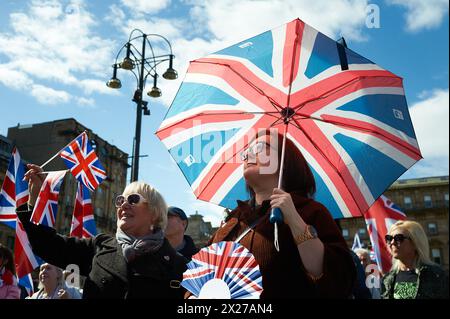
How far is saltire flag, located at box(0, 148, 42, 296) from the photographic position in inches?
234

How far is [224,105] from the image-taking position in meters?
3.50

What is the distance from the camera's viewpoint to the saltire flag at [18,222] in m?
5.93

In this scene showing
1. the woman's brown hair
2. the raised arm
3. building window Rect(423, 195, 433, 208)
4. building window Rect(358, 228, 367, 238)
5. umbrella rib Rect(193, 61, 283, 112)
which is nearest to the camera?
the woman's brown hair

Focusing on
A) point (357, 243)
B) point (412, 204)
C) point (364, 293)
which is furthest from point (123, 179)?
point (364, 293)

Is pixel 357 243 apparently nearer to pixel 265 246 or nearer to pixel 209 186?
pixel 209 186

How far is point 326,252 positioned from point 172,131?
73.7 inches

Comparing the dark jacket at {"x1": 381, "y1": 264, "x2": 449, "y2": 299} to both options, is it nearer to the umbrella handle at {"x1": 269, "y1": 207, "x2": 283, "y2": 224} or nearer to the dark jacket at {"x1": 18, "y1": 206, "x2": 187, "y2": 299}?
the dark jacket at {"x1": 18, "y1": 206, "x2": 187, "y2": 299}

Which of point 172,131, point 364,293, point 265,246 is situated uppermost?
point 172,131

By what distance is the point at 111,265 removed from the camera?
2793mm

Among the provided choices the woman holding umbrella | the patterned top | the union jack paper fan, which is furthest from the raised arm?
the patterned top

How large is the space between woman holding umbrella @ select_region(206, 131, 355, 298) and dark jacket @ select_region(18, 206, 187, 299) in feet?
1.62

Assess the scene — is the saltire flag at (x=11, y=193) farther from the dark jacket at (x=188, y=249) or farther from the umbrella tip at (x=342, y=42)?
the umbrella tip at (x=342, y=42)

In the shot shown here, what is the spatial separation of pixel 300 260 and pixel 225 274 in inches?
14.4

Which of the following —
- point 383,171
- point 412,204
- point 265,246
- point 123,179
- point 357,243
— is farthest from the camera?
point 412,204
